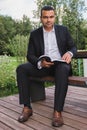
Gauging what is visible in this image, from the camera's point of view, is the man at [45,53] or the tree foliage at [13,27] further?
the tree foliage at [13,27]

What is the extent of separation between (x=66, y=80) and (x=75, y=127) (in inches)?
20.1

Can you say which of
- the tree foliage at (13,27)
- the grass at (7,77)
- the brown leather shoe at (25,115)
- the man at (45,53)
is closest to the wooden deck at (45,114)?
the brown leather shoe at (25,115)

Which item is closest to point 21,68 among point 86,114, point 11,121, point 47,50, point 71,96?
point 47,50

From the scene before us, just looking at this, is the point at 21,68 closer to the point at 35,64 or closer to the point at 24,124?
the point at 35,64

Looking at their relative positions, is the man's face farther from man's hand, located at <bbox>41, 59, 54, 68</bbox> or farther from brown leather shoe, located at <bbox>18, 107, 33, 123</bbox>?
brown leather shoe, located at <bbox>18, 107, 33, 123</bbox>

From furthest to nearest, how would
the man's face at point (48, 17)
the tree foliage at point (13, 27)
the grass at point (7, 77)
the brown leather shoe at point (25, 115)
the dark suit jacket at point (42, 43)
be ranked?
the tree foliage at point (13, 27), the grass at point (7, 77), the dark suit jacket at point (42, 43), the man's face at point (48, 17), the brown leather shoe at point (25, 115)

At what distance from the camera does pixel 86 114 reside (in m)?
3.34

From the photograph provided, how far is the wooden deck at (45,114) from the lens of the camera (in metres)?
3.00

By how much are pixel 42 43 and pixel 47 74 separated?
1.31 feet

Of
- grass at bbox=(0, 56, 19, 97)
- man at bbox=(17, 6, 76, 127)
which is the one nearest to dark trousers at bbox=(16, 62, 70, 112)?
man at bbox=(17, 6, 76, 127)

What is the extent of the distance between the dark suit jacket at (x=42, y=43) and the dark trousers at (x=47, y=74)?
0.50ft

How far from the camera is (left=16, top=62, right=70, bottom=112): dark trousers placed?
3.03m

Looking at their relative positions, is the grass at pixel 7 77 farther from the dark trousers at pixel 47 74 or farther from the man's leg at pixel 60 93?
the man's leg at pixel 60 93

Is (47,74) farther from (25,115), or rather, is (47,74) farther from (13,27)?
(13,27)
